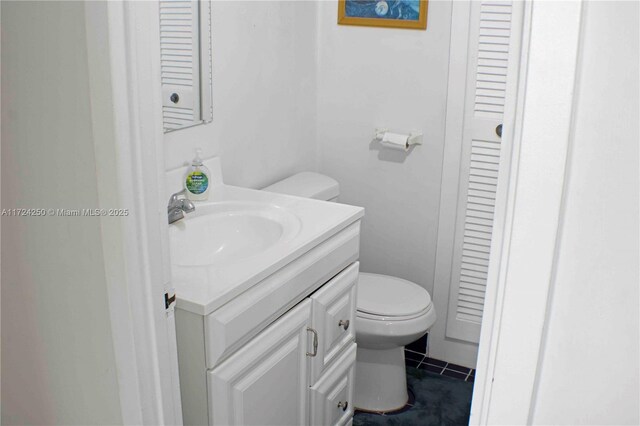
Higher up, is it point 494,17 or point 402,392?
point 494,17

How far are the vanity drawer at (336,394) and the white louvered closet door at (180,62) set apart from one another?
2.77 ft

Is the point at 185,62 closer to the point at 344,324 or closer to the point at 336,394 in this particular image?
the point at 344,324

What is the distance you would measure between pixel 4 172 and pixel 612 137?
113 cm

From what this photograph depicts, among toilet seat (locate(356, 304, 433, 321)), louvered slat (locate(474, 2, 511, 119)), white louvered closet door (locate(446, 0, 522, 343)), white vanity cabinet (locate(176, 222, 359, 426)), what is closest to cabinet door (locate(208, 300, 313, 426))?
white vanity cabinet (locate(176, 222, 359, 426))

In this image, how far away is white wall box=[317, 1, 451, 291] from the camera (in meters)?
2.55

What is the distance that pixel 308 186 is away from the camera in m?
2.46

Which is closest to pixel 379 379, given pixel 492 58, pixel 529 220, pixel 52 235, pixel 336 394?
pixel 336 394

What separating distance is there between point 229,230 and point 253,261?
36cm

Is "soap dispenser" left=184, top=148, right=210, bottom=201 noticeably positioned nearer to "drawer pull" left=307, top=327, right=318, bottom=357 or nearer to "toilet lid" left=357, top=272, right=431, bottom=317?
"drawer pull" left=307, top=327, right=318, bottom=357

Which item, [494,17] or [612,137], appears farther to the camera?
[494,17]

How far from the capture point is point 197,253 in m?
1.83

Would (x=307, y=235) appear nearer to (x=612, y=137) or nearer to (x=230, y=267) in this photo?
(x=230, y=267)

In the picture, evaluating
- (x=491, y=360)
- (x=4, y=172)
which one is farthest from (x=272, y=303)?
(x=491, y=360)

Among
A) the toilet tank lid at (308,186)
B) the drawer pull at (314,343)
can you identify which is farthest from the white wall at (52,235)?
the toilet tank lid at (308,186)
